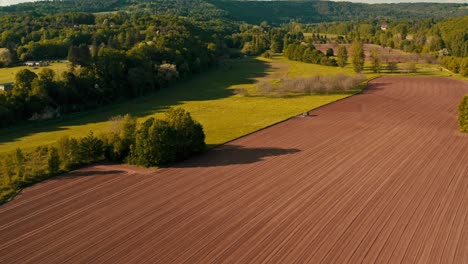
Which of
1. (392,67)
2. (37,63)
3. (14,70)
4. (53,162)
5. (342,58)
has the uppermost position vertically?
(37,63)

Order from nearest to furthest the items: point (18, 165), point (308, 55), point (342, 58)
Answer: point (18, 165) → point (342, 58) → point (308, 55)

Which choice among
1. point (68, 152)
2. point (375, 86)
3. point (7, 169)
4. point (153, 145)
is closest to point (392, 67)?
point (375, 86)

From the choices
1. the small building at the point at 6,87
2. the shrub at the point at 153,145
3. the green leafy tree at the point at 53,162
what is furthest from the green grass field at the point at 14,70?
the shrub at the point at 153,145

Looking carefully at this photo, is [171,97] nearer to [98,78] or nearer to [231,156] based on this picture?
[98,78]

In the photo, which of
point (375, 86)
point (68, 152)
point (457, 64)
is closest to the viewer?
point (68, 152)

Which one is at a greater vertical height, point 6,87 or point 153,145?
point 6,87

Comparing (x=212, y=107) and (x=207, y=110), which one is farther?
(x=212, y=107)

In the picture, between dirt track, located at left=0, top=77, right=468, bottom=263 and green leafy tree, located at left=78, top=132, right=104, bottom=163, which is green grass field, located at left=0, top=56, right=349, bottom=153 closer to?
green leafy tree, located at left=78, top=132, right=104, bottom=163

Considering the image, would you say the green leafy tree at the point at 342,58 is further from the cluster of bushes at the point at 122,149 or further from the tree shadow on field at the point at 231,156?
the cluster of bushes at the point at 122,149
